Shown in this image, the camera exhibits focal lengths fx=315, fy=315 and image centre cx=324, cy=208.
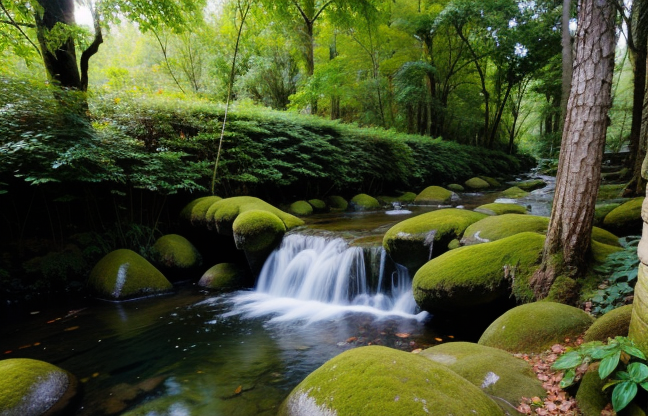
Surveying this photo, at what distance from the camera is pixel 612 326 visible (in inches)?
96.1

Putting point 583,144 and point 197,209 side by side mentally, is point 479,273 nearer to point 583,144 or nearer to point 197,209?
point 583,144

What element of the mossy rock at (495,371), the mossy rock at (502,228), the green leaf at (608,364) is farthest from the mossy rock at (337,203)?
the green leaf at (608,364)

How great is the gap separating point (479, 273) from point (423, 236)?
57.7 inches

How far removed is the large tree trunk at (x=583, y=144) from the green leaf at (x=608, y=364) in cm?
177

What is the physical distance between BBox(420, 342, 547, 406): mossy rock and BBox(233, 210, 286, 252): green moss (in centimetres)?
478

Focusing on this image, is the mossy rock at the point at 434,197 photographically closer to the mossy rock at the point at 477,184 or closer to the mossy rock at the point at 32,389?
A: the mossy rock at the point at 477,184

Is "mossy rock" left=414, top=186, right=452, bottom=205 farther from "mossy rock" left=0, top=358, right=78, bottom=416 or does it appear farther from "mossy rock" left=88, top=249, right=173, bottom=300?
"mossy rock" left=0, top=358, right=78, bottom=416

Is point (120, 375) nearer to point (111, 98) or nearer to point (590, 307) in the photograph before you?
point (590, 307)

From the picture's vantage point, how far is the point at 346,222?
30.3 ft

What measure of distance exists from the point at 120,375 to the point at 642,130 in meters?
10.7

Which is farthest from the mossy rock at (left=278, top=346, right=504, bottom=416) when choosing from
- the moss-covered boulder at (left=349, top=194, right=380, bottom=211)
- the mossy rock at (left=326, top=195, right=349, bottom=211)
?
the moss-covered boulder at (left=349, top=194, right=380, bottom=211)

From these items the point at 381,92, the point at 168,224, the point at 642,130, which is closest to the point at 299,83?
the point at 381,92

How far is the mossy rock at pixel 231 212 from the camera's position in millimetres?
7410

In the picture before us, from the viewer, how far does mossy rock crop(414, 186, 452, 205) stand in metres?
13.1
